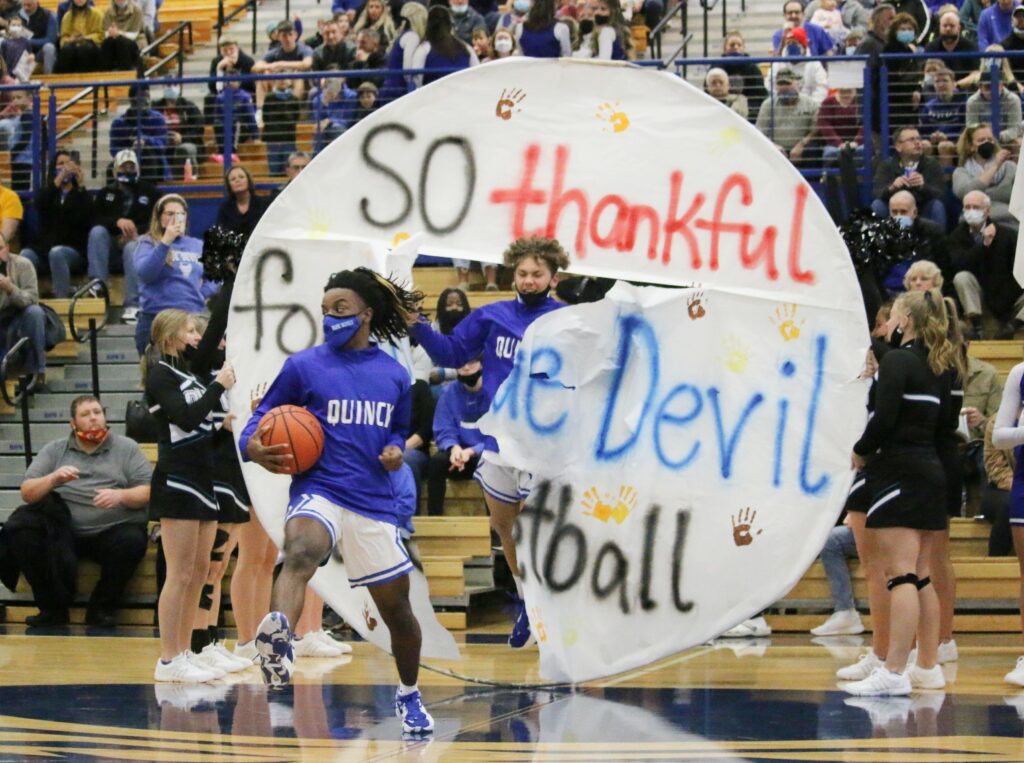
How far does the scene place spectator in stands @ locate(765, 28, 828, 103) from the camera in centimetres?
1553

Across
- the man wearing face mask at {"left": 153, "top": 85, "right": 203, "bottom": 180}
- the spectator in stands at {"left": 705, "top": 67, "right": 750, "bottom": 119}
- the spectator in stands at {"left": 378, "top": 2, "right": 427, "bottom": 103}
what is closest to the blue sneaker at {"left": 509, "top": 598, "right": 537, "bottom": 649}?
the spectator in stands at {"left": 705, "top": 67, "right": 750, "bottom": 119}

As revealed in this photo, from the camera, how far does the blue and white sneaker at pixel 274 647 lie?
659 centimetres

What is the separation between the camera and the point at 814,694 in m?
8.38

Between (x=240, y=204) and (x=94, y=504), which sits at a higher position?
(x=240, y=204)

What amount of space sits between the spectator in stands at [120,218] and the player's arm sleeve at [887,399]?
853cm

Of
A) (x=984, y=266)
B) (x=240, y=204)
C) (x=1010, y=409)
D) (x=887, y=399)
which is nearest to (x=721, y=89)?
(x=984, y=266)

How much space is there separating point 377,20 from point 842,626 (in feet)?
29.9

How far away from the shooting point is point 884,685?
27.1ft

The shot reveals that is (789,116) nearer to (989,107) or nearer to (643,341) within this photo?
(989,107)

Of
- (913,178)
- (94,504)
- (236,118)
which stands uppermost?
(236,118)

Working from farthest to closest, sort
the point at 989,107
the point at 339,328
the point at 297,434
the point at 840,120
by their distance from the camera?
the point at 840,120 < the point at 989,107 < the point at 339,328 < the point at 297,434

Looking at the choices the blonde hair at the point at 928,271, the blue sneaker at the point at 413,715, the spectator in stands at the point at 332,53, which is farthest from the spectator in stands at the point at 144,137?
the blue sneaker at the point at 413,715

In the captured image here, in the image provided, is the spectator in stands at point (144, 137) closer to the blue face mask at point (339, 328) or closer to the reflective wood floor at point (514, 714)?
the reflective wood floor at point (514, 714)

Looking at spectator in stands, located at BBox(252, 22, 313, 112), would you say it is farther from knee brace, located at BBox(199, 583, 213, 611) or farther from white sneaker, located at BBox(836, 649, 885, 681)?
white sneaker, located at BBox(836, 649, 885, 681)
